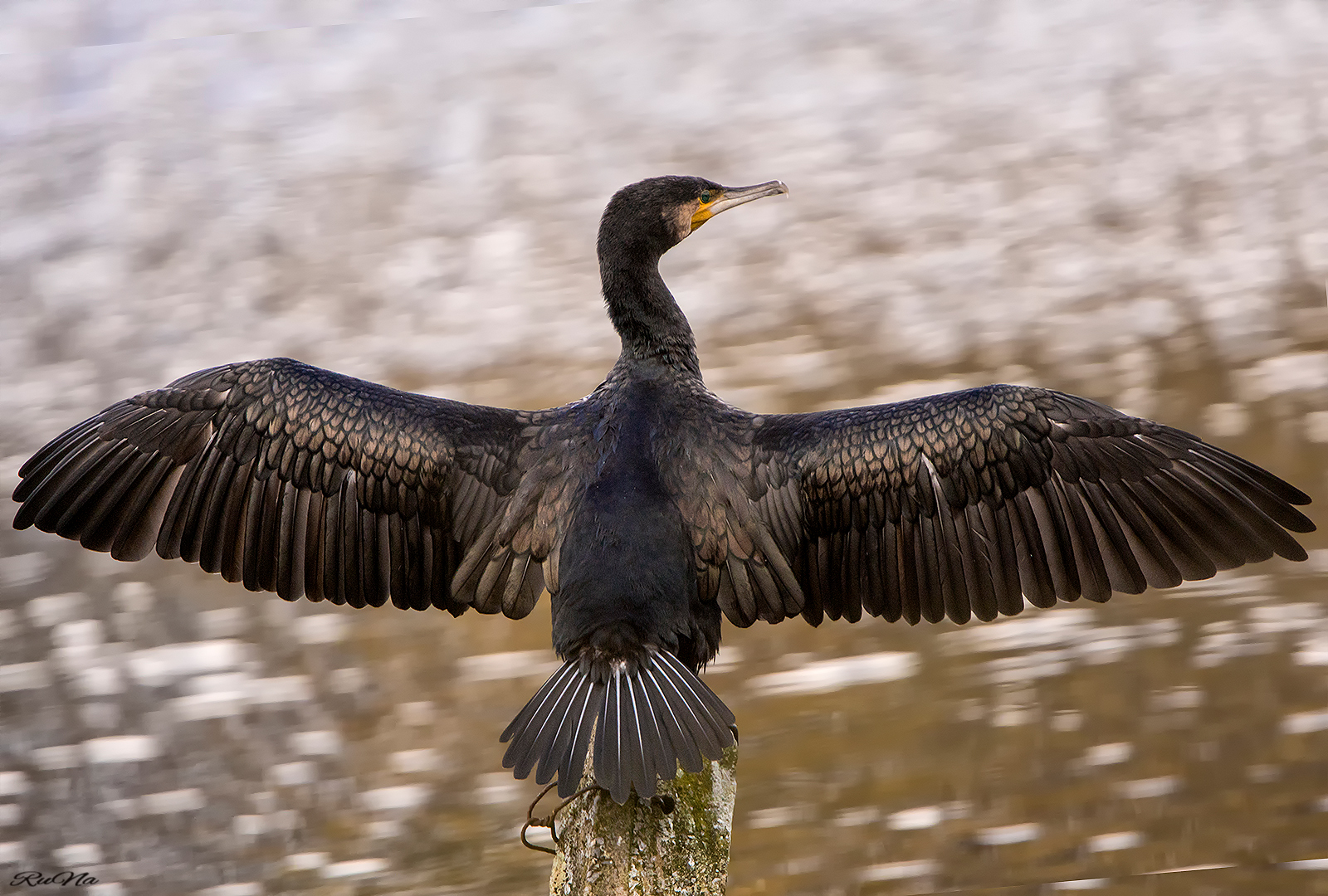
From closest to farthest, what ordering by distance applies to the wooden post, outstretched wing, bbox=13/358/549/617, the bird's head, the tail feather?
the tail feather, the wooden post, outstretched wing, bbox=13/358/549/617, the bird's head

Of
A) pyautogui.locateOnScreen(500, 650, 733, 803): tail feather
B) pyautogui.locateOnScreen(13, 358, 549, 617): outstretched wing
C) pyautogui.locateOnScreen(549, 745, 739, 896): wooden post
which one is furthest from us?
pyautogui.locateOnScreen(13, 358, 549, 617): outstretched wing

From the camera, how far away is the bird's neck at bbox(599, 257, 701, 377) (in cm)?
333

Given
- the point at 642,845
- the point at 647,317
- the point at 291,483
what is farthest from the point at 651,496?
the point at 291,483

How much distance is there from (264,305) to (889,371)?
3.09 m

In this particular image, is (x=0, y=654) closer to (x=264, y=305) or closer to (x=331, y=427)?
(x=264, y=305)

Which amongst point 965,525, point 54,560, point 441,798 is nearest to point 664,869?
point 965,525

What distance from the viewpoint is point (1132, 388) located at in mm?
6059

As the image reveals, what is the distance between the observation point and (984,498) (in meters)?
3.15

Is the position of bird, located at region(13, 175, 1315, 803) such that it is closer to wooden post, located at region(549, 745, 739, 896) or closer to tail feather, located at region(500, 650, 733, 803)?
tail feather, located at region(500, 650, 733, 803)

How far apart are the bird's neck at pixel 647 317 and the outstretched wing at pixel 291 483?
336mm
